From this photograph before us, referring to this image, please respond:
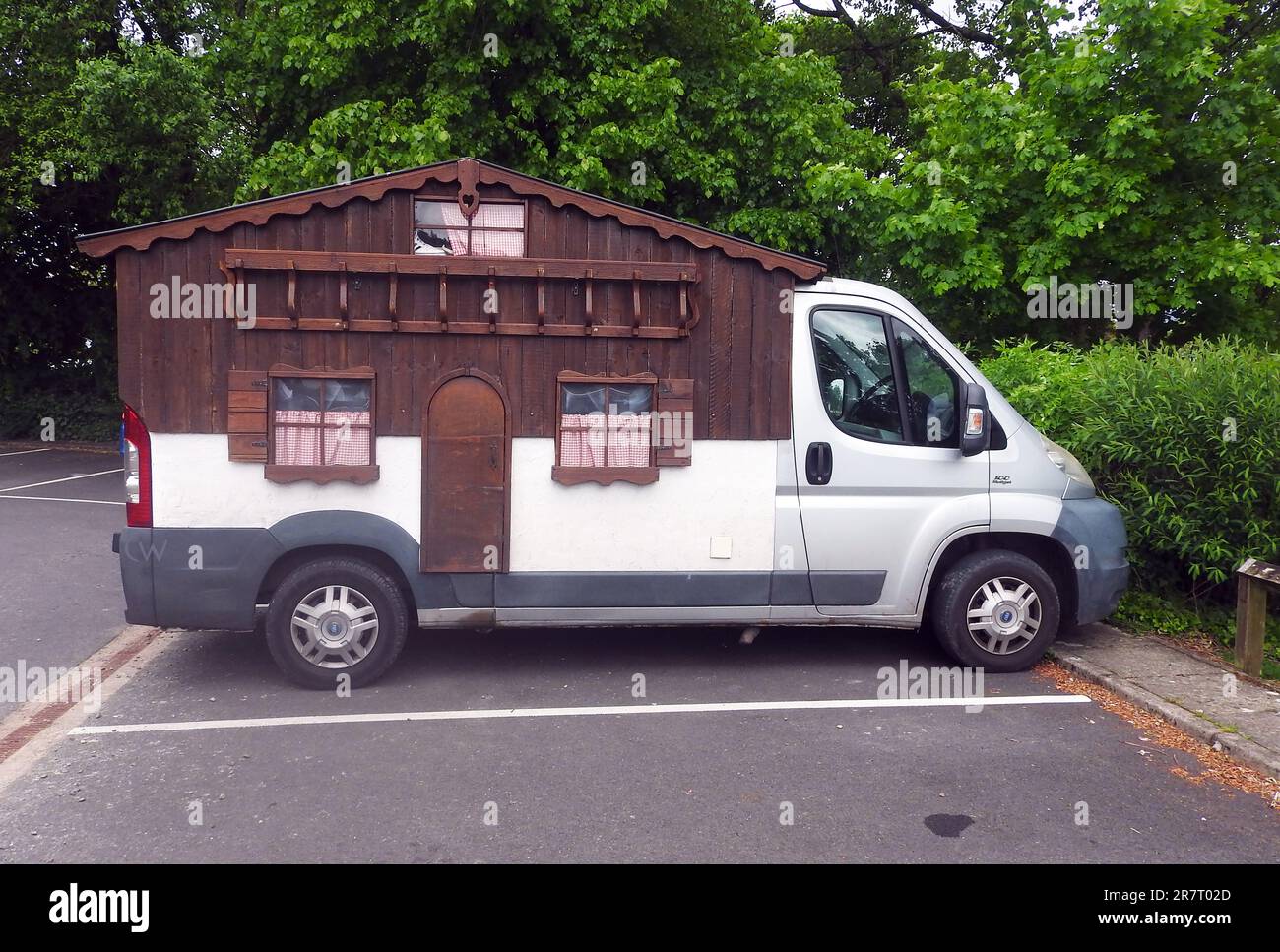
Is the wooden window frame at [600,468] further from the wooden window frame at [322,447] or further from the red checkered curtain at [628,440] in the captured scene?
the wooden window frame at [322,447]

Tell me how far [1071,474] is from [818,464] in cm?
166

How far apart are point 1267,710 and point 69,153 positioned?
2006 centimetres

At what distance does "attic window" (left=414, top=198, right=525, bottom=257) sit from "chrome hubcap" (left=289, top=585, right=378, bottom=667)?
2.02 meters

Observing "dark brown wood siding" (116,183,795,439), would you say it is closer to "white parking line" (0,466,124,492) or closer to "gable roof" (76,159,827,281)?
"gable roof" (76,159,827,281)

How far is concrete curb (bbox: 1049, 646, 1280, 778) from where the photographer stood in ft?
16.7

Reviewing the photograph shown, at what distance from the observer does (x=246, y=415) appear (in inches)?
234

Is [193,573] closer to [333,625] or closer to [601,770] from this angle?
[333,625]

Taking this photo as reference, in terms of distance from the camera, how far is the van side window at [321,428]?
5.97 meters

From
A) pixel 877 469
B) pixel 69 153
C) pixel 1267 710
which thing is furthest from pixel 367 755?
pixel 69 153

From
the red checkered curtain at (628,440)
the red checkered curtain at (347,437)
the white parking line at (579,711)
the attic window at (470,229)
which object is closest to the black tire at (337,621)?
the white parking line at (579,711)

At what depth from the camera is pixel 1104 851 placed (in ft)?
13.6

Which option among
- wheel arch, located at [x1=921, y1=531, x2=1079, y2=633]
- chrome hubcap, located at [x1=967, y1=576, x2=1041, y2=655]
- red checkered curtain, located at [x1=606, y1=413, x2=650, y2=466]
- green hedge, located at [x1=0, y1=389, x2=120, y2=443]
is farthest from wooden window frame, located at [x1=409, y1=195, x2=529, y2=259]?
green hedge, located at [x1=0, y1=389, x2=120, y2=443]

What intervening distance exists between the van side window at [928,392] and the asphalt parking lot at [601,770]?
1473 mm
